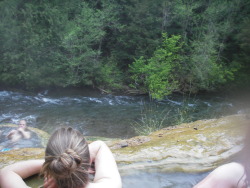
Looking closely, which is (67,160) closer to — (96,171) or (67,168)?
(67,168)

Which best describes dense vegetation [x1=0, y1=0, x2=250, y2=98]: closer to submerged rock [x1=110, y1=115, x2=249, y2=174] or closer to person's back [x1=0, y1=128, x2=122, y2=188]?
submerged rock [x1=110, y1=115, x2=249, y2=174]

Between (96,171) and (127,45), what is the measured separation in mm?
14067

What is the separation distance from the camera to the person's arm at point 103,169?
161 cm

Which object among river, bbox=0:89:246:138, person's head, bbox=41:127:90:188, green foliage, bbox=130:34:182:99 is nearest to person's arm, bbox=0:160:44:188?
person's head, bbox=41:127:90:188

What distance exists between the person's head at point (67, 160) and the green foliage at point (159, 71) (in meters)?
10.4

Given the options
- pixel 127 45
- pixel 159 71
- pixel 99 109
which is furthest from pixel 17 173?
pixel 127 45

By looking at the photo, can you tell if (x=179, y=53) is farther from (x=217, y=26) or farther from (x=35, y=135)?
(x=35, y=135)

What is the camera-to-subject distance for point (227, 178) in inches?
64.6

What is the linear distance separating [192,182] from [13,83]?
1374 centimetres

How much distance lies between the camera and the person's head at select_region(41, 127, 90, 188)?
1245mm

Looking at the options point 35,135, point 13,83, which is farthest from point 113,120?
point 13,83

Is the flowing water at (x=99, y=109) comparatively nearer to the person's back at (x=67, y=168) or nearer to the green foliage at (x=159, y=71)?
the green foliage at (x=159, y=71)

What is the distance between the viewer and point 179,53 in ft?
49.4

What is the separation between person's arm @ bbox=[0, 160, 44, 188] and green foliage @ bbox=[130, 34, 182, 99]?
10.1m
